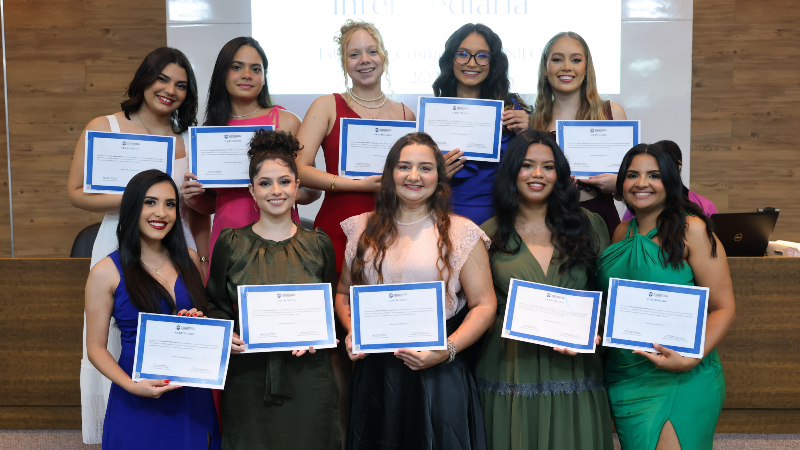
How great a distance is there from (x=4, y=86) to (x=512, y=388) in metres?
5.79

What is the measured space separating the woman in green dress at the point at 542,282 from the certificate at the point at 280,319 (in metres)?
0.68

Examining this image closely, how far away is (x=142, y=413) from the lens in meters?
2.26

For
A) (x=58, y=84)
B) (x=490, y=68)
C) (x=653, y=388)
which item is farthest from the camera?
(x=58, y=84)

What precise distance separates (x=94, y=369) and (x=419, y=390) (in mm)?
1616

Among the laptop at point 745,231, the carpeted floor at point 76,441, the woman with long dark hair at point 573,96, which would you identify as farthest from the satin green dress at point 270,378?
the laptop at point 745,231

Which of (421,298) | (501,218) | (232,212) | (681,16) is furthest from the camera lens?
(681,16)

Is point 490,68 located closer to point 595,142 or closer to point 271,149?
point 595,142

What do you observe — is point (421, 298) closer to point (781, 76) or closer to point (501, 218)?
point (501, 218)

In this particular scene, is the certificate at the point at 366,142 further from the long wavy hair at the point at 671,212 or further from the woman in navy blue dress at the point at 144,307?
the long wavy hair at the point at 671,212

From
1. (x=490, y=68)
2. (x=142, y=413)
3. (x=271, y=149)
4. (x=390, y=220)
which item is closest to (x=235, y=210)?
(x=271, y=149)

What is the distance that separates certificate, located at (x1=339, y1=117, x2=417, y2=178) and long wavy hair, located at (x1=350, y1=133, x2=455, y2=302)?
0.31 m

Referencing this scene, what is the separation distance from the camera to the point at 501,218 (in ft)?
8.21

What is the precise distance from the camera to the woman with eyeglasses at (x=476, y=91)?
9.29 feet

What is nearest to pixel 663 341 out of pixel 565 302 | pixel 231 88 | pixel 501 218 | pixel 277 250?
pixel 565 302
